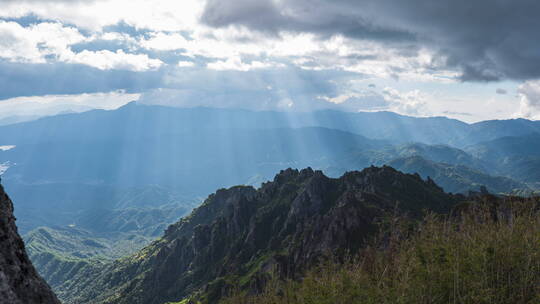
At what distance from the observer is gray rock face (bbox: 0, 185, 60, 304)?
14.8 metres

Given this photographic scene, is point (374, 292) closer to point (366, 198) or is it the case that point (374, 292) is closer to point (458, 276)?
point (458, 276)

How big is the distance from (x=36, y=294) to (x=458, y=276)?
32421mm

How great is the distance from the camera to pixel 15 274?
1564 centimetres

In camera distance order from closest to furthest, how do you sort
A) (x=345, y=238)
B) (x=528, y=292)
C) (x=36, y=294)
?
(x=36, y=294), (x=528, y=292), (x=345, y=238)

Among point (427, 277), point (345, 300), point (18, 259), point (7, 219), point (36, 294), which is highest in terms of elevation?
point (7, 219)

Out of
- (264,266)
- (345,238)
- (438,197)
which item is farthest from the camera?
(438,197)

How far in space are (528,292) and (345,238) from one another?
328ft

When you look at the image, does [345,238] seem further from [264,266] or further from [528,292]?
[528,292]

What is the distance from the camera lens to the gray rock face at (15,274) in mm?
14805

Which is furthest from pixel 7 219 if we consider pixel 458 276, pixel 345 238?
pixel 345 238

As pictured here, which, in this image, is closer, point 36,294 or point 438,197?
point 36,294

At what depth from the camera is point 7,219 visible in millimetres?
17281

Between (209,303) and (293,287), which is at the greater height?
(293,287)

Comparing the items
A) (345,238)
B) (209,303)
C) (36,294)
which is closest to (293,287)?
(36,294)
